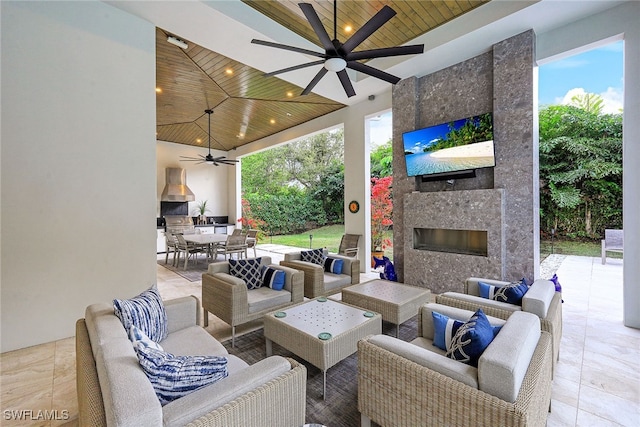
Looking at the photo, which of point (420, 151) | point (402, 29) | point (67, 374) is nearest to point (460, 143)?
point (420, 151)

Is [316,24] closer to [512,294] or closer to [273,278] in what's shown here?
[273,278]

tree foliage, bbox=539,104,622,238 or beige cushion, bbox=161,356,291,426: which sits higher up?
tree foliage, bbox=539,104,622,238

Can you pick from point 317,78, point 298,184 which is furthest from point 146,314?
point 298,184

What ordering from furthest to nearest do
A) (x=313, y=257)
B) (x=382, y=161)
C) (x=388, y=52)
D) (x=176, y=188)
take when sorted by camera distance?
(x=382, y=161) → (x=176, y=188) → (x=313, y=257) → (x=388, y=52)

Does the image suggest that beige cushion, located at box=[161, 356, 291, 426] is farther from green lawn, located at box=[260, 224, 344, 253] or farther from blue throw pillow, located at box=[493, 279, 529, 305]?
green lawn, located at box=[260, 224, 344, 253]

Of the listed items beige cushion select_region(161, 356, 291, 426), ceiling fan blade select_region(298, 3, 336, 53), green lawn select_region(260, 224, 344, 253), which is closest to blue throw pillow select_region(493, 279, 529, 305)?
beige cushion select_region(161, 356, 291, 426)

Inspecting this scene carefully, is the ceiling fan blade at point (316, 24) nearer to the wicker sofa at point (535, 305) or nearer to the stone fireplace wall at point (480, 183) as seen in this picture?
the wicker sofa at point (535, 305)

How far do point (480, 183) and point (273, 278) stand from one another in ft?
11.7

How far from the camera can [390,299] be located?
3100mm

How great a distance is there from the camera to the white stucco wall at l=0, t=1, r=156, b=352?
9.27ft

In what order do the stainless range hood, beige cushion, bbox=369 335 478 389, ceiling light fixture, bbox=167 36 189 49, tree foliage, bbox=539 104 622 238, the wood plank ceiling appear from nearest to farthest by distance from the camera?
beige cushion, bbox=369 335 478 389, the wood plank ceiling, ceiling light fixture, bbox=167 36 189 49, tree foliage, bbox=539 104 622 238, the stainless range hood

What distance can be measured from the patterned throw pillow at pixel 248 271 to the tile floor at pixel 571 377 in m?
0.62

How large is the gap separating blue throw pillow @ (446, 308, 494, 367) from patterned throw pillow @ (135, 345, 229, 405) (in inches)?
49.5

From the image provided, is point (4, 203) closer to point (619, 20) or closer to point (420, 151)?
point (420, 151)
